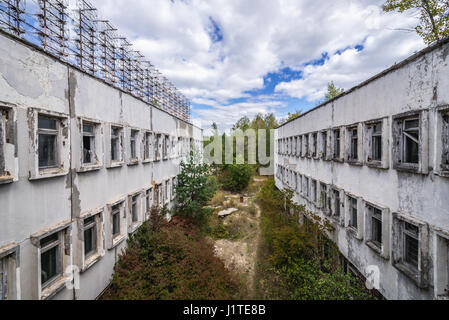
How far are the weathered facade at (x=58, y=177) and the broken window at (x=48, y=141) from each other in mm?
24

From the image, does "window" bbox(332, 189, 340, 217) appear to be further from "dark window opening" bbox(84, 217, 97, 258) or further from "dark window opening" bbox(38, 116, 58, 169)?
"dark window opening" bbox(38, 116, 58, 169)

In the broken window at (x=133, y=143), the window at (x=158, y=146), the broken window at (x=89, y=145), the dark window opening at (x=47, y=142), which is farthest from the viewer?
the window at (x=158, y=146)

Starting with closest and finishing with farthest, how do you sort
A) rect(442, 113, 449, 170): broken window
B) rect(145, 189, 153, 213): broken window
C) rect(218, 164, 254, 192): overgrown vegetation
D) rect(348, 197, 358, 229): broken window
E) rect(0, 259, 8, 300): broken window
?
rect(0, 259, 8, 300): broken window < rect(442, 113, 449, 170): broken window < rect(348, 197, 358, 229): broken window < rect(145, 189, 153, 213): broken window < rect(218, 164, 254, 192): overgrown vegetation

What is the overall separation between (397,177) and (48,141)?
9.75 m

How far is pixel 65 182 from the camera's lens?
17.6ft

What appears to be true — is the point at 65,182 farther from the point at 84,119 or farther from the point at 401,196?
the point at 401,196

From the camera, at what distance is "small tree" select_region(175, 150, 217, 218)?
14211mm

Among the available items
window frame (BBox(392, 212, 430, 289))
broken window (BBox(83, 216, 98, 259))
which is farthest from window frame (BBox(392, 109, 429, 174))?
broken window (BBox(83, 216, 98, 259))

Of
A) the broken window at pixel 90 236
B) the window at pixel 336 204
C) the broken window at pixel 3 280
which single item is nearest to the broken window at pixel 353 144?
the window at pixel 336 204

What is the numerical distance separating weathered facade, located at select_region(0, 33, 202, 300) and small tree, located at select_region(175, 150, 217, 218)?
548 cm

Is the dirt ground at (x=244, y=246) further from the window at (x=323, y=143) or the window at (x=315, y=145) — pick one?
the window at (x=323, y=143)

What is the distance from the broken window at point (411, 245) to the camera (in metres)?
5.43

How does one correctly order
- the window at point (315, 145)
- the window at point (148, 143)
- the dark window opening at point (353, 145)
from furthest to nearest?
the window at point (315, 145) → the window at point (148, 143) → the dark window opening at point (353, 145)

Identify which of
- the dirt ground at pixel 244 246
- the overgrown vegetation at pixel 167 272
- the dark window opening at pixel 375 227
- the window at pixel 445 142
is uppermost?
the window at pixel 445 142
